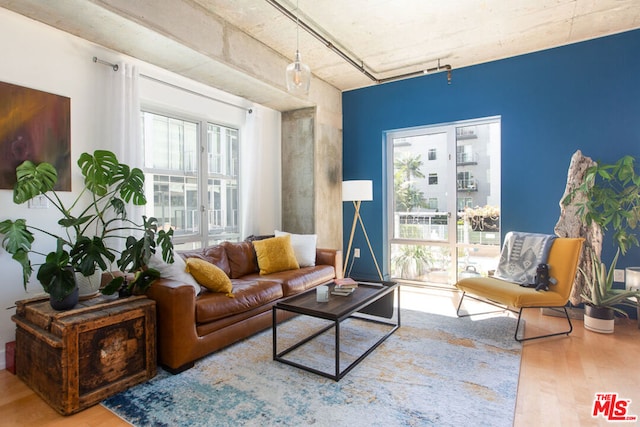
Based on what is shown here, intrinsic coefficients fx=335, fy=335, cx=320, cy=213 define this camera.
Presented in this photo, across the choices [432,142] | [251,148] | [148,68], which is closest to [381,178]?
[432,142]

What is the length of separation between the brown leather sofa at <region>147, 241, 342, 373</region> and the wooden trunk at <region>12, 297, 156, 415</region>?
11 centimetres

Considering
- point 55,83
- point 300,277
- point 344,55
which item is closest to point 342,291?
point 300,277

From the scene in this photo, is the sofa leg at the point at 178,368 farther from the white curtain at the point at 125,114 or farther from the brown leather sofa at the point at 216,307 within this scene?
the white curtain at the point at 125,114

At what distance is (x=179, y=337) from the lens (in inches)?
91.5

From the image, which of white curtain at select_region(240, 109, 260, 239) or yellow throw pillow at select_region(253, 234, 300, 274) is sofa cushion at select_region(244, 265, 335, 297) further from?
white curtain at select_region(240, 109, 260, 239)

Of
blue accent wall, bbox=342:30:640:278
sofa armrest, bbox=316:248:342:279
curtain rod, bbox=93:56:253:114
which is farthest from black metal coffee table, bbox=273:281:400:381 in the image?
curtain rod, bbox=93:56:253:114

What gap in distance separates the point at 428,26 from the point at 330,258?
9.12 ft

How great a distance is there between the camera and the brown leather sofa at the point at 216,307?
2.32 meters

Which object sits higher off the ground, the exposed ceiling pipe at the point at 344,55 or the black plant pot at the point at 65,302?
the exposed ceiling pipe at the point at 344,55

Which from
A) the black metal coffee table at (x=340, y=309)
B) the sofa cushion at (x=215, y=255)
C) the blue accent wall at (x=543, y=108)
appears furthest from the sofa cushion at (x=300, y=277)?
the blue accent wall at (x=543, y=108)

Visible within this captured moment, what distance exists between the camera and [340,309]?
2.43 m

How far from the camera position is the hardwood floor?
6.07ft

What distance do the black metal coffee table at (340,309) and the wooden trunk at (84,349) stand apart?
910 mm

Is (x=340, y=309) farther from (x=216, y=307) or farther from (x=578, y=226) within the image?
(x=578, y=226)
